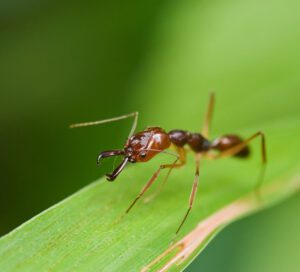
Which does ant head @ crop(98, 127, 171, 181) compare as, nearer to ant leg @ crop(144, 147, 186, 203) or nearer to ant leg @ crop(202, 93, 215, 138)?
ant leg @ crop(144, 147, 186, 203)

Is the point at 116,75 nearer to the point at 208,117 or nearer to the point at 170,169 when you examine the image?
the point at 208,117

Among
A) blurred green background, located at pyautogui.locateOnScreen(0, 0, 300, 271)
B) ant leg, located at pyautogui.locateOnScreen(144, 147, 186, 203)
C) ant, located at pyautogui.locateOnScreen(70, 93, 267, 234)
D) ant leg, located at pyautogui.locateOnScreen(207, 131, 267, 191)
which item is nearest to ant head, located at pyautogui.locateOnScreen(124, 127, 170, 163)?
ant, located at pyautogui.locateOnScreen(70, 93, 267, 234)

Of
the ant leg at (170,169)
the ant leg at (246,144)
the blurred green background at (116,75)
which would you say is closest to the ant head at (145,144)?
the ant leg at (170,169)

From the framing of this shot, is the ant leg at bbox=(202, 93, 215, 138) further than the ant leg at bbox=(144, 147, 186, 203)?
Yes

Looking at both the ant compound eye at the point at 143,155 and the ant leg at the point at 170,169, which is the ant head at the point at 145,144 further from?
the ant leg at the point at 170,169

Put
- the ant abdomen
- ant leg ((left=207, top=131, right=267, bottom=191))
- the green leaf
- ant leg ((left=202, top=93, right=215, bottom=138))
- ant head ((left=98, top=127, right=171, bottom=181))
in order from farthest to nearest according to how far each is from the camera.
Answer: ant leg ((left=202, top=93, right=215, bottom=138)), the ant abdomen, ant leg ((left=207, top=131, right=267, bottom=191)), ant head ((left=98, top=127, right=171, bottom=181)), the green leaf

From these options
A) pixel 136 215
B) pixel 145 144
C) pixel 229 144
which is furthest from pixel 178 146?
pixel 136 215
